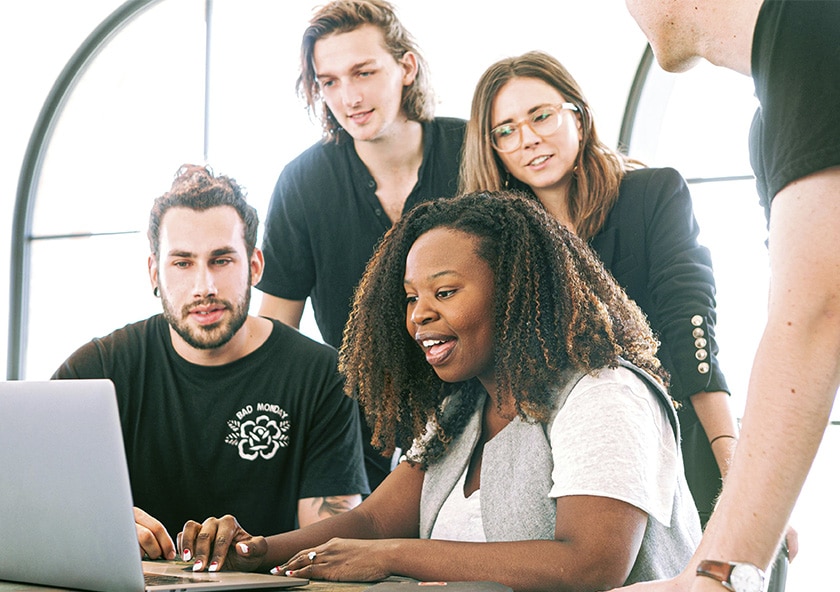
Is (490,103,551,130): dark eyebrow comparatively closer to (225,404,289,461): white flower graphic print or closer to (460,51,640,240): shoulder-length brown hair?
(460,51,640,240): shoulder-length brown hair

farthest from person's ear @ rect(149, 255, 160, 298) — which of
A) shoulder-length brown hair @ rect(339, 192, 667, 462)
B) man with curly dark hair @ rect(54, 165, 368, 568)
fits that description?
shoulder-length brown hair @ rect(339, 192, 667, 462)

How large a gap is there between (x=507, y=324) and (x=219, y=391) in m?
0.87

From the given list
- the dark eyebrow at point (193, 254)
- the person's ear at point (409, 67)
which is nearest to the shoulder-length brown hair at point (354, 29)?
the person's ear at point (409, 67)

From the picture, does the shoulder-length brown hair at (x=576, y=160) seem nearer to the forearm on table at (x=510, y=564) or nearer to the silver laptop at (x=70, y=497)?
the forearm on table at (x=510, y=564)

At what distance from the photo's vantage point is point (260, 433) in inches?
85.8

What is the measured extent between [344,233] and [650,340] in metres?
1.02

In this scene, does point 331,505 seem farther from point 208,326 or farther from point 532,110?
point 532,110

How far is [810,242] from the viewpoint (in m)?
0.88

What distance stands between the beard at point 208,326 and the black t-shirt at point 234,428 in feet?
0.19

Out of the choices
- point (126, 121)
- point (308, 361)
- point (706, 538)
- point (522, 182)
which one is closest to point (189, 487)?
point (308, 361)

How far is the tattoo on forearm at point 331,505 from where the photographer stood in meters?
2.07

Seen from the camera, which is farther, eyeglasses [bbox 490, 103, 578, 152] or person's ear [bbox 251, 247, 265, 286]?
person's ear [bbox 251, 247, 265, 286]

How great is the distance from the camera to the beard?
2254mm

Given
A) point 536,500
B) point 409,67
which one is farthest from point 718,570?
point 409,67
